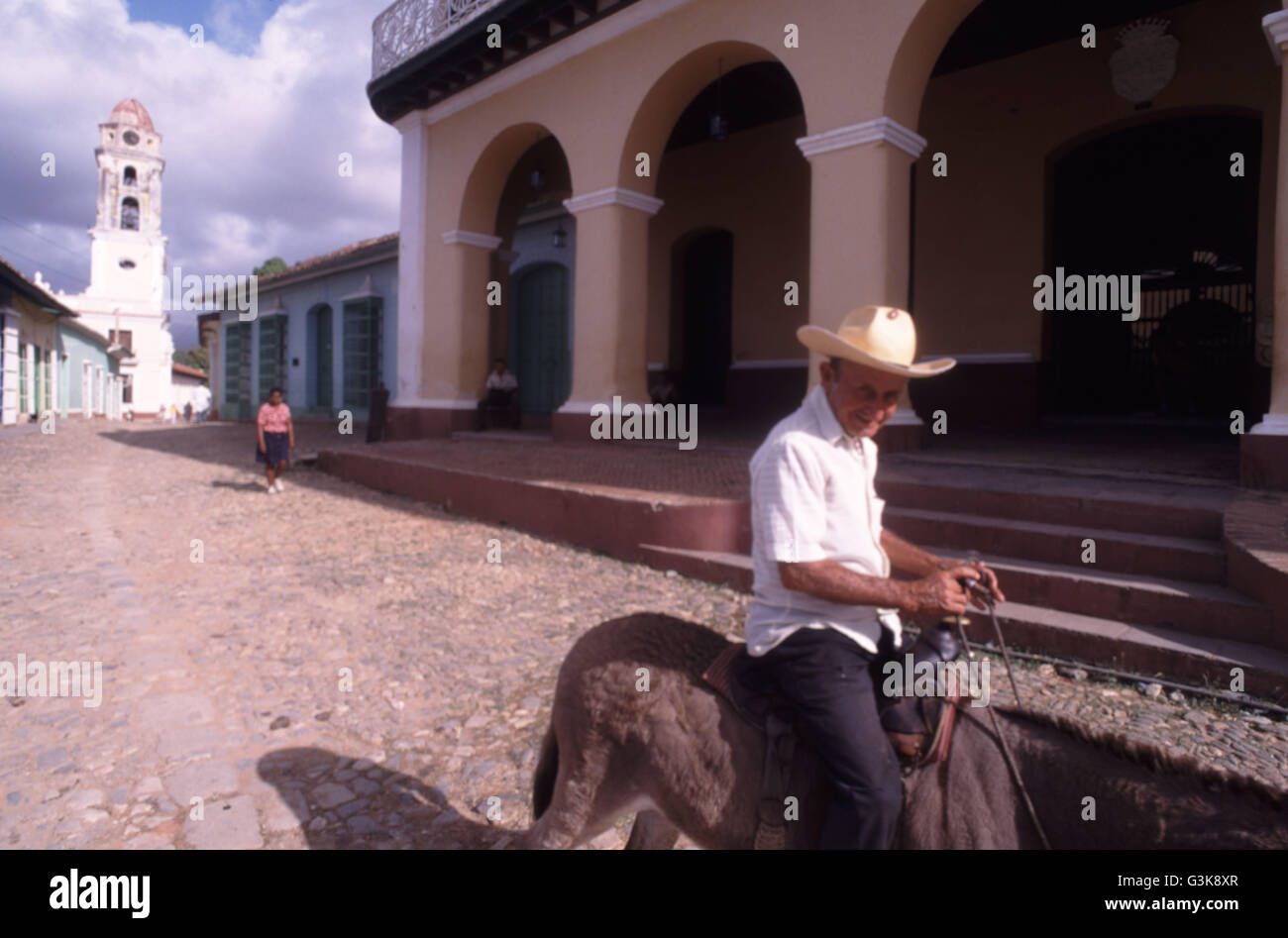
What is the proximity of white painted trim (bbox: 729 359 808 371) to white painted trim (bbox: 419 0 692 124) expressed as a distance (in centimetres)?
472

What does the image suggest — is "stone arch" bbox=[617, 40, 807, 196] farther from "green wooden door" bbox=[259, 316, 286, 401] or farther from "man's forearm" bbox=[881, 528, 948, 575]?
"green wooden door" bbox=[259, 316, 286, 401]

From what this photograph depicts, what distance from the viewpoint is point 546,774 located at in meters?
2.23

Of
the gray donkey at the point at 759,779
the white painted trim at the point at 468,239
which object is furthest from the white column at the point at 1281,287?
the white painted trim at the point at 468,239

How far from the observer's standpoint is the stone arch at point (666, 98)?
323 inches

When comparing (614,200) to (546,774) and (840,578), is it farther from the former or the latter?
(840,578)

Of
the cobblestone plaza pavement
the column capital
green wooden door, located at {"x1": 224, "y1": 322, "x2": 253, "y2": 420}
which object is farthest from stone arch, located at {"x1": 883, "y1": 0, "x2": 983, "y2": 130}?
green wooden door, located at {"x1": 224, "y1": 322, "x2": 253, "y2": 420}

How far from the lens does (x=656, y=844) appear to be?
231 cm

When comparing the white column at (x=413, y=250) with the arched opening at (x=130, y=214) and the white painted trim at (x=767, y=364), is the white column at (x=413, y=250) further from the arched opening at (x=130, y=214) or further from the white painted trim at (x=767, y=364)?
the arched opening at (x=130, y=214)

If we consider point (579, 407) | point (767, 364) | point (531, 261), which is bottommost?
point (579, 407)

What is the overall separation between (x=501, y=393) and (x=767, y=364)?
389 cm

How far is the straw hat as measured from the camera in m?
1.83

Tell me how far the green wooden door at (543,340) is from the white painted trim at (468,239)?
3.96 metres

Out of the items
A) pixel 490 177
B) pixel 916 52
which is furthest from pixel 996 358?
pixel 490 177

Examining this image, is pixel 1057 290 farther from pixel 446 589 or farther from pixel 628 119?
pixel 446 589
